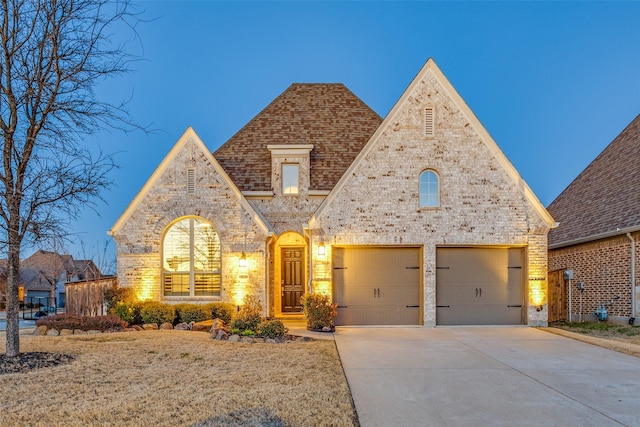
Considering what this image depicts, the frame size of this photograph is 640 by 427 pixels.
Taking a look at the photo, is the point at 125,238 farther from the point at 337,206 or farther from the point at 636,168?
the point at 636,168

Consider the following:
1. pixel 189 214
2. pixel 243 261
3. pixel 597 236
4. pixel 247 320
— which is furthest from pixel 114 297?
pixel 597 236

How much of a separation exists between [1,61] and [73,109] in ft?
4.67

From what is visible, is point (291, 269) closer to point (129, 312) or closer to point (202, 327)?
point (202, 327)

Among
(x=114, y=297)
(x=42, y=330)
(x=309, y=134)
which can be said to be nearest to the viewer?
(x=42, y=330)

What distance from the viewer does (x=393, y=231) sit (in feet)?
43.5

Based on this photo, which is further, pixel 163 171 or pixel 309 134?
pixel 309 134

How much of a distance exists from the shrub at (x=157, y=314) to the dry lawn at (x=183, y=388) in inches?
118

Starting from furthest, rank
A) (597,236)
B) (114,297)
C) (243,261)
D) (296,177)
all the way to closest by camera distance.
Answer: (296,177) < (597,236) < (243,261) < (114,297)

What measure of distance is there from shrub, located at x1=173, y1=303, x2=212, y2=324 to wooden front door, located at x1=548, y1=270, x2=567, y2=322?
11520mm

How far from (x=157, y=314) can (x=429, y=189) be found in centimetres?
862

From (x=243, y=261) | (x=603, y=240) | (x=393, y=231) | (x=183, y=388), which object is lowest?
(x=183, y=388)

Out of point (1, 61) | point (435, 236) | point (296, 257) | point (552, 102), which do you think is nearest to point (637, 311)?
point (435, 236)

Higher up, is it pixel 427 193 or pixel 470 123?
pixel 470 123

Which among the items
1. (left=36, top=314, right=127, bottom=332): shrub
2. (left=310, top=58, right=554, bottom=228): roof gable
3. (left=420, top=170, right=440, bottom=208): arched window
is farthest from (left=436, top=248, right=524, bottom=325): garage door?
(left=36, top=314, right=127, bottom=332): shrub
